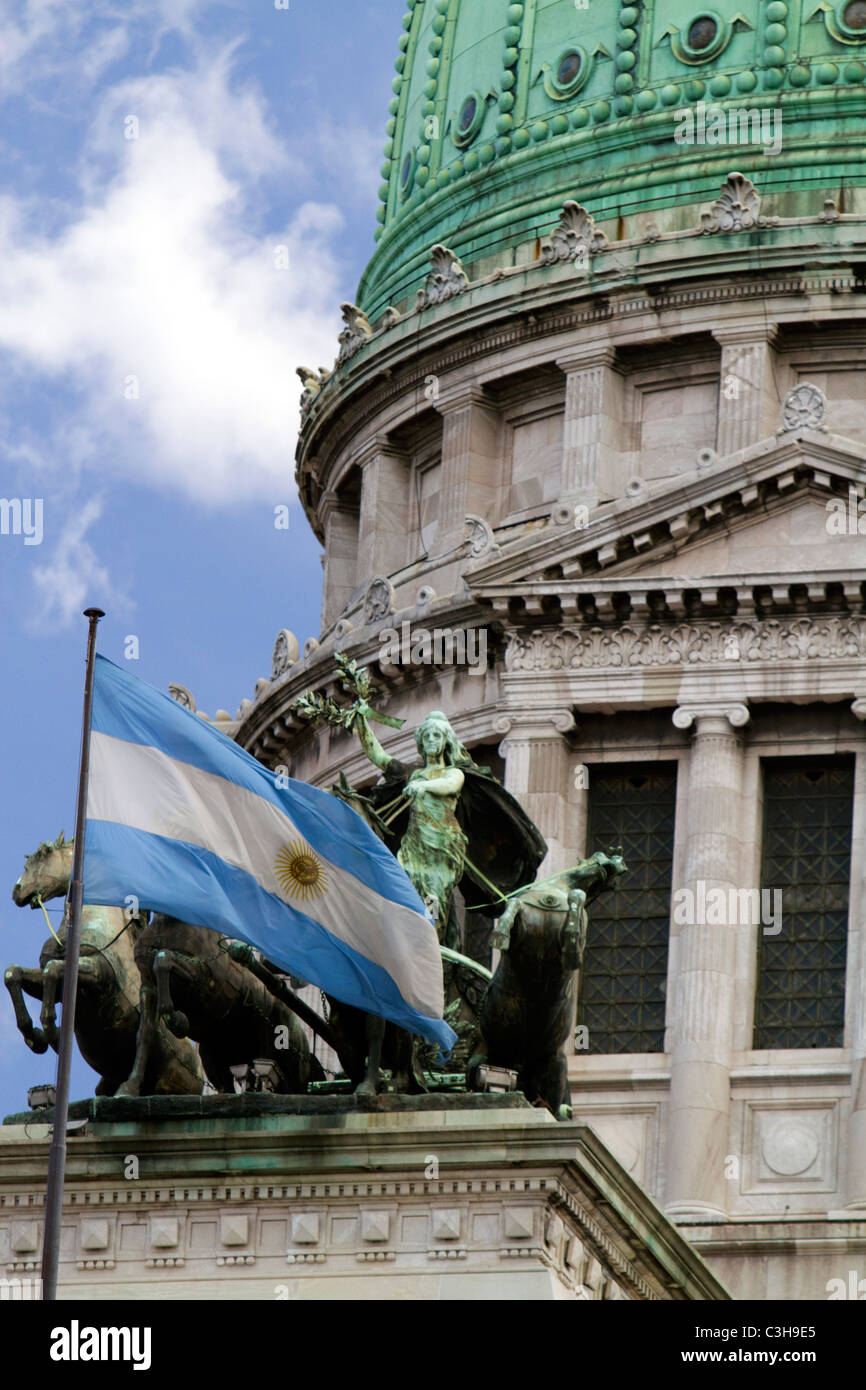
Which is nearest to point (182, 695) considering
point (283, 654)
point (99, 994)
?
point (283, 654)

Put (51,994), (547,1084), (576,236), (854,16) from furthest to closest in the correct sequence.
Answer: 1. (854,16)
2. (576,236)
3. (547,1084)
4. (51,994)

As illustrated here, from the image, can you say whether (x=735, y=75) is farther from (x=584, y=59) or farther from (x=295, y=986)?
(x=295, y=986)

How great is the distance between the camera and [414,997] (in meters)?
37.8

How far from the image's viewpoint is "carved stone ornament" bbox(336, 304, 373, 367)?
2704 inches

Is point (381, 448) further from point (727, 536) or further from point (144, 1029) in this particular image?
point (144, 1029)

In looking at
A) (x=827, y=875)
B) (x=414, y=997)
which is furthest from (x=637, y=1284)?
(x=827, y=875)

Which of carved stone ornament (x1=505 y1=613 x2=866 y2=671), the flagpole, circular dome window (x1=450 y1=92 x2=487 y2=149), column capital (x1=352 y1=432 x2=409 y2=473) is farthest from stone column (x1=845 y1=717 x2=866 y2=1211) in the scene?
the flagpole

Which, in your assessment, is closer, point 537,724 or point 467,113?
point 537,724

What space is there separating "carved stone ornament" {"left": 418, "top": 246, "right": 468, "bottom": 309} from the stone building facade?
0.27 feet

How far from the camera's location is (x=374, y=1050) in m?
38.2

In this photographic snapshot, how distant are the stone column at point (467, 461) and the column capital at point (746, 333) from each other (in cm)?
481

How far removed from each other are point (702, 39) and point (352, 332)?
7621 millimetres

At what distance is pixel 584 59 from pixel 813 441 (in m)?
14.7

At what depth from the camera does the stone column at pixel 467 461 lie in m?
65.6
